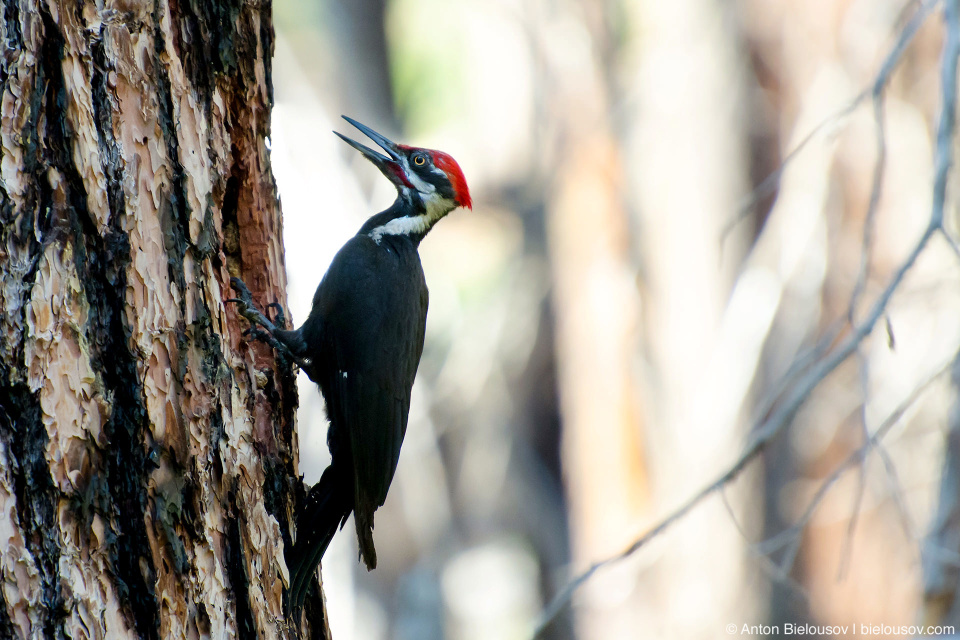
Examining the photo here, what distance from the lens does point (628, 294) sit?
6.05 meters

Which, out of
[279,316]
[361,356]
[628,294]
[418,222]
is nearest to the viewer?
[279,316]

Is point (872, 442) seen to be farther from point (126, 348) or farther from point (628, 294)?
point (628, 294)

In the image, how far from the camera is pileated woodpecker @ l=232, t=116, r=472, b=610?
2.40 metres

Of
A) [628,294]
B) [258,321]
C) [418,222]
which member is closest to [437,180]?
[418,222]

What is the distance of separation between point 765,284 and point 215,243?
4.24 metres

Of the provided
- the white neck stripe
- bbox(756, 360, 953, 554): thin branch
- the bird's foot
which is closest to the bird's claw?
the bird's foot

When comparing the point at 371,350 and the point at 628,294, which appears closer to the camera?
the point at 371,350

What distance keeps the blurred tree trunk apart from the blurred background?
9.80 feet

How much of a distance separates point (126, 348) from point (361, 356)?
121 cm

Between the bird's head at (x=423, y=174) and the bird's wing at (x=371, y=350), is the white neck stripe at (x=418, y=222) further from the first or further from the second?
the bird's wing at (x=371, y=350)

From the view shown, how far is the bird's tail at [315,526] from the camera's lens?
2039 mm

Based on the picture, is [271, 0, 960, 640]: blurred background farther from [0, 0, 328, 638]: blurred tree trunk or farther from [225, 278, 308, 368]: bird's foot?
[0, 0, 328, 638]: blurred tree trunk

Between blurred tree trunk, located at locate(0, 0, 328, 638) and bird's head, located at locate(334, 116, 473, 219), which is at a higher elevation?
bird's head, located at locate(334, 116, 473, 219)

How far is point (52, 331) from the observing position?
1.53 meters
